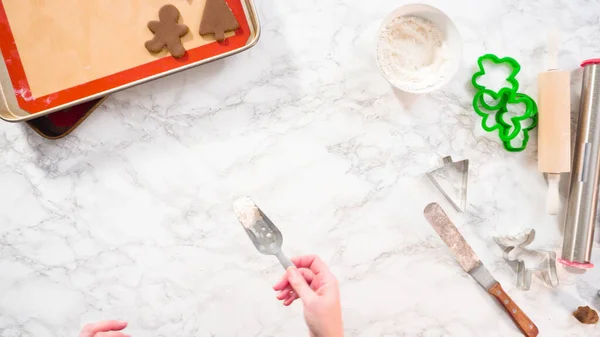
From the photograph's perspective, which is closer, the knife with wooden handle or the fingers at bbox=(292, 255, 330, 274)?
the fingers at bbox=(292, 255, 330, 274)

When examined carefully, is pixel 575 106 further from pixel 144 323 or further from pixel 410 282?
pixel 144 323

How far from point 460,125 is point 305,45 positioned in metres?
0.31

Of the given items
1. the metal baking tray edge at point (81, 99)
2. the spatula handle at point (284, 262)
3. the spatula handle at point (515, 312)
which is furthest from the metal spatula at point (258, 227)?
the spatula handle at point (515, 312)

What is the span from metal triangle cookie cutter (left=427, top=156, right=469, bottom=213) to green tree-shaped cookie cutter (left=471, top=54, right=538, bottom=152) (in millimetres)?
81

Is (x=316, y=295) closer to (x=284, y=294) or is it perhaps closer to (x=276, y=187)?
(x=284, y=294)

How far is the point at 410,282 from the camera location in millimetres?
967

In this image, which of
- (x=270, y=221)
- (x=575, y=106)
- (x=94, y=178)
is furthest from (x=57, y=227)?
(x=575, y=106)

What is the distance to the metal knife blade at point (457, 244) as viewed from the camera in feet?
3.05

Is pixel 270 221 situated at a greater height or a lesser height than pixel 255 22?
lesser

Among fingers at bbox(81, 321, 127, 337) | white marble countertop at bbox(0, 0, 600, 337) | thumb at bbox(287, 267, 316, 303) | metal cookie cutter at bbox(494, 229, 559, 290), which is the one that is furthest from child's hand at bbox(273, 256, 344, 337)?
metal cookie cutter at bbox(494, 229, 559, 290)

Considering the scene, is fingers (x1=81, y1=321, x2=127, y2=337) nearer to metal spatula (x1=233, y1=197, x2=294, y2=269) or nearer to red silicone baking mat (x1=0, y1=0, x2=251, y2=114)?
metal spatula (x1=233, y1=197, x2=294, y2=269)

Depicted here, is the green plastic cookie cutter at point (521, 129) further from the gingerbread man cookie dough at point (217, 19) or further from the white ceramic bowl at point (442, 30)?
Result: the gingerbread man cookie dough at point (217, 19)

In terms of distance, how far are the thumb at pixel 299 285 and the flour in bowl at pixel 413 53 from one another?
36 cm

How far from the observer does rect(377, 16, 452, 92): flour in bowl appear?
0.91 metres
